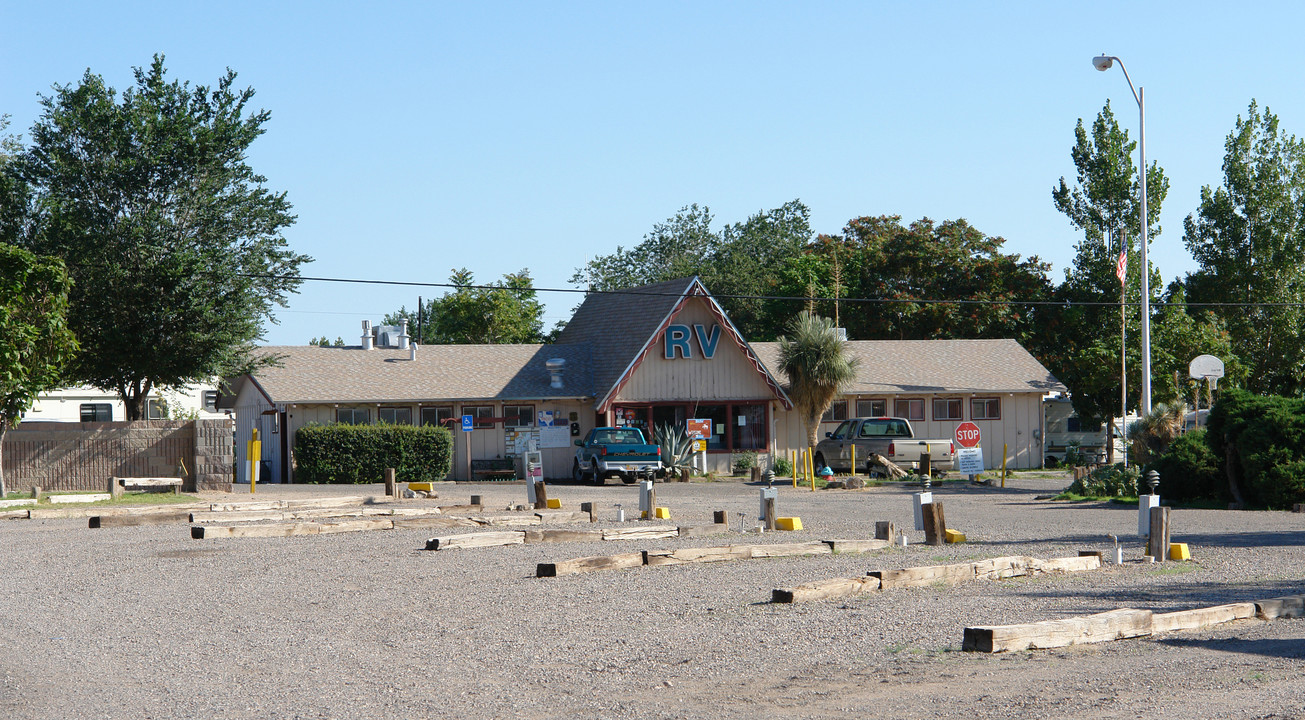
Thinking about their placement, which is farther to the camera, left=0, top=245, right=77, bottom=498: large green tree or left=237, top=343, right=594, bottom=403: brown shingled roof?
left=237, top=343, right=594, bottom=403: brown shingled roof

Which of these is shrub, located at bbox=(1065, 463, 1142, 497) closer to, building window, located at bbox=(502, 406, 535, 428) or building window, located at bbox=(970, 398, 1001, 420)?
building window, located at bbox=(970, 398, 1001, 420)

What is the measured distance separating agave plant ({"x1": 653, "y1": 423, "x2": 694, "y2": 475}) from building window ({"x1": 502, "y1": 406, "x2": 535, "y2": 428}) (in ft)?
12.9

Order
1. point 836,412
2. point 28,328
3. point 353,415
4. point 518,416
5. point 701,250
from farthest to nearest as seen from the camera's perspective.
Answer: point 701,250 → point 836,412 → point 518,416 → point 353,415 → point 28,328

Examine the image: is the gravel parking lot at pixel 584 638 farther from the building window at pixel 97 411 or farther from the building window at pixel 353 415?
the building window at pixel 97 411

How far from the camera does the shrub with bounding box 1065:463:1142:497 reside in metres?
24.8

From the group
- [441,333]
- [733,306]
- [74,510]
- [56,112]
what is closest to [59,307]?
[74,510]

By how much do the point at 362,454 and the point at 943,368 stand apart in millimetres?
20660

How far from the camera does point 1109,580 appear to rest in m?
12.0

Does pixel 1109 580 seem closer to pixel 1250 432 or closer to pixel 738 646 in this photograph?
pixel 738 646

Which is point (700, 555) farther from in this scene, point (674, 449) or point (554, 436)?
point (554, 436)

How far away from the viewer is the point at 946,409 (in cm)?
4144

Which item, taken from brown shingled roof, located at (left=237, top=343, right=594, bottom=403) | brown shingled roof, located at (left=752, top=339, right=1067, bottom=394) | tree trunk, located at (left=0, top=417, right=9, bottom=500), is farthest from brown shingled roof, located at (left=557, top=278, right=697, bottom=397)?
tree trunk, located at (left=0, top=417, right=9, bottom=500)

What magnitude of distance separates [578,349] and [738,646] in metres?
33.0

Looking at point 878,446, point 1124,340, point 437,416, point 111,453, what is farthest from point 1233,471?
point 111,453
